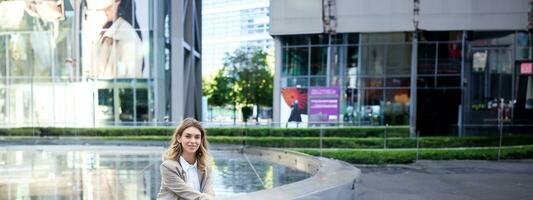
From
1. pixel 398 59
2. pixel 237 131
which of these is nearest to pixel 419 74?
pixel 398 59

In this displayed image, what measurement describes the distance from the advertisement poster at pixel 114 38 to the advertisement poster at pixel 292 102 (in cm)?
1074

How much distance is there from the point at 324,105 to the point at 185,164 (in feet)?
74.9

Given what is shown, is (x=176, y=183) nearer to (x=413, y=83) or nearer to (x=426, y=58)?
(x=413, y=83)

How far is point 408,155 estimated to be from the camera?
16.0 meters

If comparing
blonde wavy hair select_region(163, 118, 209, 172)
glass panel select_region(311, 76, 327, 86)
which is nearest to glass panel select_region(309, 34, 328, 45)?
glass panel select_region(311, 76, 327, 86)

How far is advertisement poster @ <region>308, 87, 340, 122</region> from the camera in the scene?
1016 inches

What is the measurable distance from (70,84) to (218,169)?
2551cm

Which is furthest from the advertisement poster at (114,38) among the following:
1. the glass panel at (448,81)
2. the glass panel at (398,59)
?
the glass panel at (448,81)

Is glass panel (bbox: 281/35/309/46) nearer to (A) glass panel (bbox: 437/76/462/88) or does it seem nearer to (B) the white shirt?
(A) glass panel (bbox: 437/76/462/88)

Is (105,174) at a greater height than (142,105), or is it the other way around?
(142,105)

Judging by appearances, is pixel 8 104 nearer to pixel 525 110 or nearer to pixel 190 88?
pixel 190 88

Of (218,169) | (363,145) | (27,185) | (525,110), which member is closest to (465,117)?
(525,110)

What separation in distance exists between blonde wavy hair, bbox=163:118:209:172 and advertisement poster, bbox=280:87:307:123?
104 feet

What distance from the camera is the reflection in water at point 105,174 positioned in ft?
27.7
